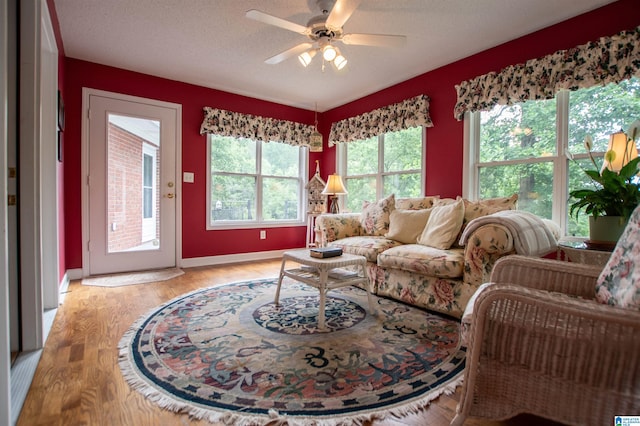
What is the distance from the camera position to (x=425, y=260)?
244 cm

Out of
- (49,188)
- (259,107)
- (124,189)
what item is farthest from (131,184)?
(259,107)

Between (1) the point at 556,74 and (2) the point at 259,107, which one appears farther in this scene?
(2) the point at 259,107

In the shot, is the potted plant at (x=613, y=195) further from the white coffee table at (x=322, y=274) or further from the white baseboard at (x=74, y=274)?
the white baseboard at (x=74, y=274)

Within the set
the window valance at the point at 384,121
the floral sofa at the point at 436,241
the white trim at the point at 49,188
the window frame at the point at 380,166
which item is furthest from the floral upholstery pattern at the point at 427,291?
the white trim at the point at 49,188

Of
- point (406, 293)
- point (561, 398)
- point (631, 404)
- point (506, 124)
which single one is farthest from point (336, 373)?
point (506, 124)

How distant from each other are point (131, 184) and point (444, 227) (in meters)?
3.45

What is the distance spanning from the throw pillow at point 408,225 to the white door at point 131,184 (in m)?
2.68

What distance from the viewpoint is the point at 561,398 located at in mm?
1012

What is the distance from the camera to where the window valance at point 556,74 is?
225 centimetres

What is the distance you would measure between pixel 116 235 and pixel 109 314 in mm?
1584

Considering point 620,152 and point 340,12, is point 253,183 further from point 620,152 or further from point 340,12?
point 620,152

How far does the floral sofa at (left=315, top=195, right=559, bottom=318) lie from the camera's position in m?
2.09

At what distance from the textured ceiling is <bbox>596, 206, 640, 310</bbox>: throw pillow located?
2.08 m

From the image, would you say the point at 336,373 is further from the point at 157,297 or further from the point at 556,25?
the point at 556,25
